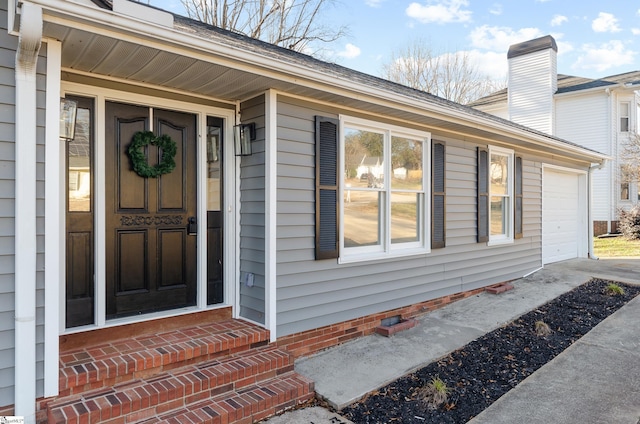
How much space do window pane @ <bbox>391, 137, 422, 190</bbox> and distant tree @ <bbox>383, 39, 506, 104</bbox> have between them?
646 inches

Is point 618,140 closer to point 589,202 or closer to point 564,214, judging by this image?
point 589,202

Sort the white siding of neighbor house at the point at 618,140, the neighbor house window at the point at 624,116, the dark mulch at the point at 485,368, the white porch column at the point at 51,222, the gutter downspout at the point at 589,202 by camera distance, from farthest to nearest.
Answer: the neighbor house window at the point at 624,116 → the white siding of neighbor house at the point at 618,140 → the gutter downspout at the point at 589,202 → the dark mulch at the point at 485,368 → the white porch column at the point at 51,222

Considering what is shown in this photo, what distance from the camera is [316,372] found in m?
3.57

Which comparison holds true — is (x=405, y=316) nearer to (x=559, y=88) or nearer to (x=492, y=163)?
(x=492, y=163)

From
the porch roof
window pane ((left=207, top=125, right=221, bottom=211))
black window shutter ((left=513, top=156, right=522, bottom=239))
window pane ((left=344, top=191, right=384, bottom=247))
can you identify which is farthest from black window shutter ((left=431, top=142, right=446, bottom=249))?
window pane ((left=207, top=125, right=221, bottom=211))

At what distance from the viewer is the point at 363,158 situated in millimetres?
4477

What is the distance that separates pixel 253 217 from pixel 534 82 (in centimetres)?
1607

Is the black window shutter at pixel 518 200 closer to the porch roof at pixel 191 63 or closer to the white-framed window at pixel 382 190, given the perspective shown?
the white-framed window at pixel 382 190

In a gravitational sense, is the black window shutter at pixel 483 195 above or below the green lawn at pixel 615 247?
above

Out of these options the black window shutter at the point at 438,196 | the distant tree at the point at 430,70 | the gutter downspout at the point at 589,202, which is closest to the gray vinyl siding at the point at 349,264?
the black window shutter at the point at 438,196

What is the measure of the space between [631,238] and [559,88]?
6266 millimetres

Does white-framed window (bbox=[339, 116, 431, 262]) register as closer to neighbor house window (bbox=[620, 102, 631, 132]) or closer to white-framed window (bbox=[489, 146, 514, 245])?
white-framed window (bbox=[489, 146, 514, 245])

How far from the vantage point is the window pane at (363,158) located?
4316 mm

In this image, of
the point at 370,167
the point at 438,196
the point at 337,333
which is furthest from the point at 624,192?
the point at 337,333
